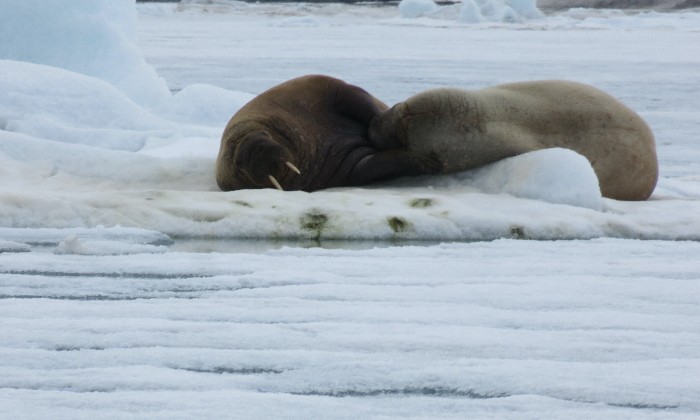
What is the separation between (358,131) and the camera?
5379 millimetres

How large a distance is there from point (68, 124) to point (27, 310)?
4237mm

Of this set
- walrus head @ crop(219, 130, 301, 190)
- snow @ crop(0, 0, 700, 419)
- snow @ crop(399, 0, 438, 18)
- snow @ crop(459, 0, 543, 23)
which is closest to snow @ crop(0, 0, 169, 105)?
snow @ crop(0, 0, 700, 419)

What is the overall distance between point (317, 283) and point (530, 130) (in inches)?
84.8

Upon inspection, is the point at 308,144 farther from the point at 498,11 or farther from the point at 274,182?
the point at 498,11

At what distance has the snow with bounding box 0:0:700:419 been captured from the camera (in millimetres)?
2244

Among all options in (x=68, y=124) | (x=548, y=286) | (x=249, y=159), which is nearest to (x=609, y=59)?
(x=68, y=124)

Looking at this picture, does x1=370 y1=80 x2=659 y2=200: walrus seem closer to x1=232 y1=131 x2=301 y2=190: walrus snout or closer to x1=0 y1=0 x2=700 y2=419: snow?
x1=0 y1=0 x2=700 y2=419: snow

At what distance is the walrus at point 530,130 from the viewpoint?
5.03 m

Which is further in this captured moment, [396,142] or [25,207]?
[396,142]

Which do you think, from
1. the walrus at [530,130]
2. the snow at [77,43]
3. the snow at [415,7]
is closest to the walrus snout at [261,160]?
the walrus at [530,130]

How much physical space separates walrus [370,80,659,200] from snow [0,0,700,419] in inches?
5.3

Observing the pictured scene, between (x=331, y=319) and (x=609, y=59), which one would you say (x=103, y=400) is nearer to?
(x=331, y=319)

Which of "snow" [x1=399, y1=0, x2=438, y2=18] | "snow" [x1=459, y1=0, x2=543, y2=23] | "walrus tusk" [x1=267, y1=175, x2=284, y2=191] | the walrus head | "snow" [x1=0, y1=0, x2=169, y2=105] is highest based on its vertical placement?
the walrus head

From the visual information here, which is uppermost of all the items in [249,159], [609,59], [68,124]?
[249,159]
